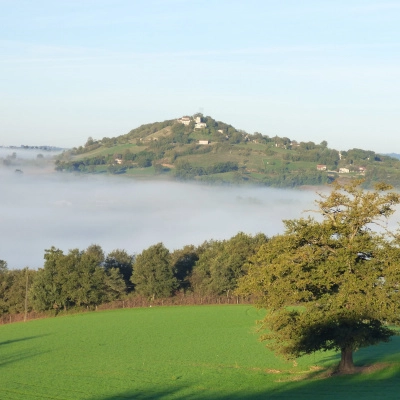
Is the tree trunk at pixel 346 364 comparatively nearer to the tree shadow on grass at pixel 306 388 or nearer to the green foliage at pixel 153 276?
the tree shadow on grass at pixel 306 388

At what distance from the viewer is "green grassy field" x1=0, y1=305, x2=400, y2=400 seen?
29500 millimetres

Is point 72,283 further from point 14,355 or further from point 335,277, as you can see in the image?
point 335,277

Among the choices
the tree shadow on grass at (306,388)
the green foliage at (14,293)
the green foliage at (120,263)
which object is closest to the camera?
the tree shadow on grass at (306,388)

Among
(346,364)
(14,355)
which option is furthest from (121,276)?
(346,364)

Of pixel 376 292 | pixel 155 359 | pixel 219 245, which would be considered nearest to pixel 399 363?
pixel 376 292

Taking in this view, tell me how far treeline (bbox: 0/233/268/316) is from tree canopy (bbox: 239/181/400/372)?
3448 cm

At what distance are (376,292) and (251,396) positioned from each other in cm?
650

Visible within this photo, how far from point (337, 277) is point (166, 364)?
10.9 metres

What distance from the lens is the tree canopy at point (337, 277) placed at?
30.5 meters

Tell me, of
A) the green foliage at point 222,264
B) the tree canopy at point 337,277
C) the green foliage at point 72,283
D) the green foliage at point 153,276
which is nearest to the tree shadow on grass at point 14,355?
the tree canopy at point 337,277

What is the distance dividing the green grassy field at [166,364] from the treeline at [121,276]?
27.0 feet

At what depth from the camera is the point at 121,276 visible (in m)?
73.9

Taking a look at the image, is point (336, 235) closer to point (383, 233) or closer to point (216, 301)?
point (383, 233)

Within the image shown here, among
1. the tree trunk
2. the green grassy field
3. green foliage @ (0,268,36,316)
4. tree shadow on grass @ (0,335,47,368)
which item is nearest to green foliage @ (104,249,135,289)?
green foliage @ (0,268,36,316)
